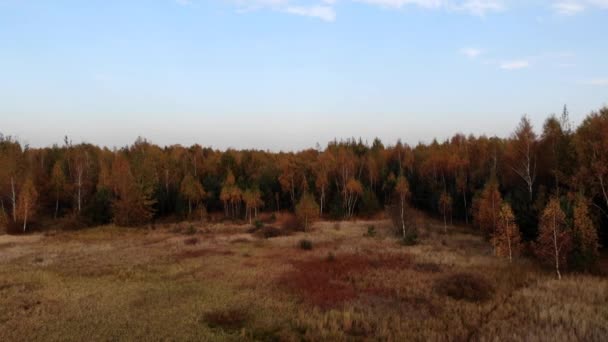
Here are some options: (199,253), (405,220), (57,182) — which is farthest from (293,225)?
(57,182)

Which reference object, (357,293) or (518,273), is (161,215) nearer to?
(357,293)

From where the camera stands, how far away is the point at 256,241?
40812 millimetres

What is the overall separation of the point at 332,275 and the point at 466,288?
8738 mm

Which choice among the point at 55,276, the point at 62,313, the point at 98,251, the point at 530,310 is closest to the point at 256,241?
the point at 98,251

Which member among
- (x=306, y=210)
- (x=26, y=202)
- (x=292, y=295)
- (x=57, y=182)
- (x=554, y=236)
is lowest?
(x=292, y=295)

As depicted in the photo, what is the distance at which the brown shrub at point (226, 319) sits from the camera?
16500mm

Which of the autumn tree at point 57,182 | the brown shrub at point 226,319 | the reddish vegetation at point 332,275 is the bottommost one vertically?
the reddish vegetation at point 332,275

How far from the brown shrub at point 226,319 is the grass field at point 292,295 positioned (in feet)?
0.18

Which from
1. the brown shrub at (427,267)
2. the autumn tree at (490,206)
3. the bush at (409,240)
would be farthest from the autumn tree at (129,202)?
the autumn tree at (490,206)

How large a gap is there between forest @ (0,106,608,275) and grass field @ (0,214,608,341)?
376 cm

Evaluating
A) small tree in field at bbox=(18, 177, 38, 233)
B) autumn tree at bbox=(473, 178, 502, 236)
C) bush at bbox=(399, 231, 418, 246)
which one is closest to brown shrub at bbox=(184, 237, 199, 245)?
bush at bbox=(399, 231, 418, 246)

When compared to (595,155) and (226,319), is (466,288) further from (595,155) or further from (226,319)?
(595,155)

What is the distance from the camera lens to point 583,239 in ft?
80.8

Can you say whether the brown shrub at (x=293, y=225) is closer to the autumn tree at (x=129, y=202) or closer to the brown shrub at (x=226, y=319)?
the autumn tree at (x=129, y=202)
